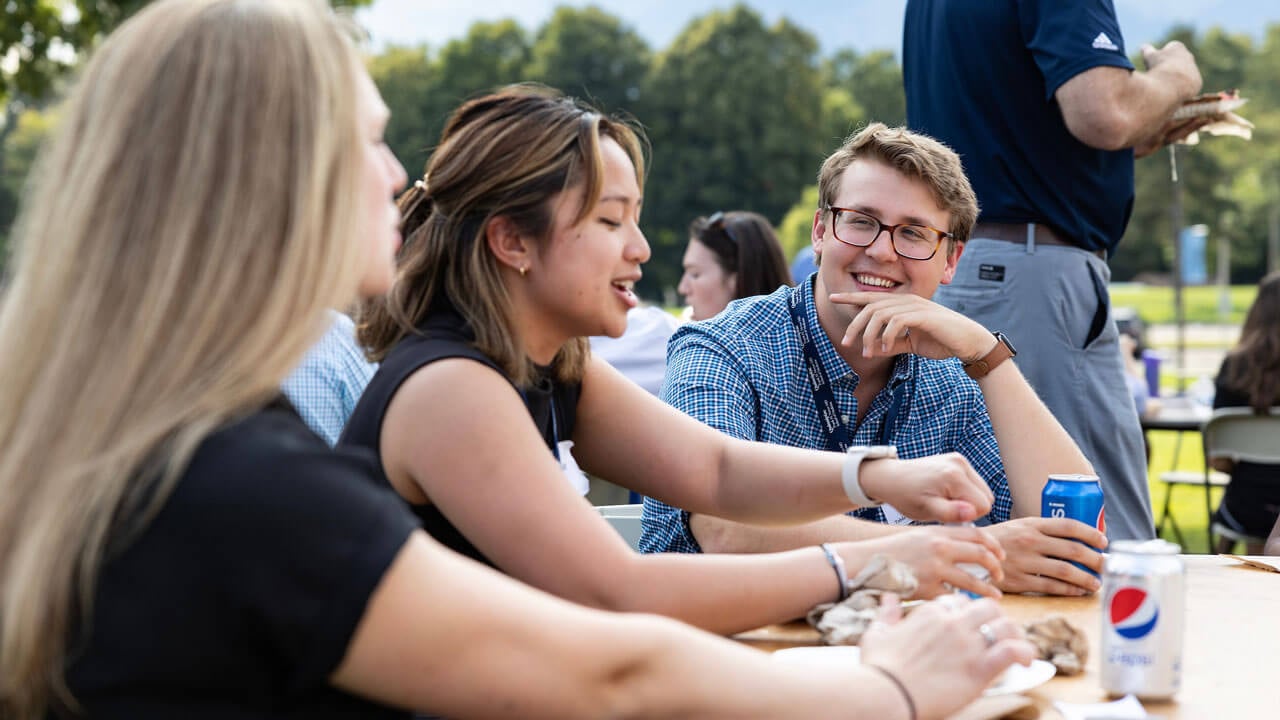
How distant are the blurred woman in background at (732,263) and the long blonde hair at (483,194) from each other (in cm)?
396

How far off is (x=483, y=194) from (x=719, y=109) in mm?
56747

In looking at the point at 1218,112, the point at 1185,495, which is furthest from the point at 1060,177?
the point at 1185,495

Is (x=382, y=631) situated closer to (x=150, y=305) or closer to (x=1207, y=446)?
(x=150, y=305)

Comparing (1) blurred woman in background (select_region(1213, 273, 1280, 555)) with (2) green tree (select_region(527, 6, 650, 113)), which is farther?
(2) green tree (select_region(527, 6, 650, 113))

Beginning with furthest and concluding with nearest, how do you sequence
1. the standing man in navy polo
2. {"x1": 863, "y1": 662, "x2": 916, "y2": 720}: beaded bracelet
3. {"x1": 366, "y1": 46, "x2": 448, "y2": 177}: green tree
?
{"x1": 366, "y1": 46, "x2": 448, "y2": 177}: green tree, the standing man in navy polo, {"x1": 863, "y1": 662, "x2": 916, "y2": 720}: beaded bracelet

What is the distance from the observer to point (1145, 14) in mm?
194125

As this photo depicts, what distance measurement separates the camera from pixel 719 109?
57.5 meters

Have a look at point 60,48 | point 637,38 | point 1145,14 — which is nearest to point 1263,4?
point 1145,14

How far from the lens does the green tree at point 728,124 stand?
56.0 meters

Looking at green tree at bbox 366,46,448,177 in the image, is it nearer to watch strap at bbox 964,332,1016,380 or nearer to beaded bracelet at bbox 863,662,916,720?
watch strap at bbox 964,332,1016,380

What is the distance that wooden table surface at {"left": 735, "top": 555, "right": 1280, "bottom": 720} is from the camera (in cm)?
170

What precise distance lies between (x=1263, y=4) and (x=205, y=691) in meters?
183

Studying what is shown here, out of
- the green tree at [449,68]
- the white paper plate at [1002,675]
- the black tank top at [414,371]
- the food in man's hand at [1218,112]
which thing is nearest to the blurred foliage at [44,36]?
the food in man's hand at [1218,112]

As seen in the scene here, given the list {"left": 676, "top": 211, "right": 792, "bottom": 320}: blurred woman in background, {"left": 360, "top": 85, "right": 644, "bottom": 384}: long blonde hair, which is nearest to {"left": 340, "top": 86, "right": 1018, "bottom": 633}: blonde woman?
{"left": 360, "top": 85, "right": 644, "bottom": 384}: long blonde hair
